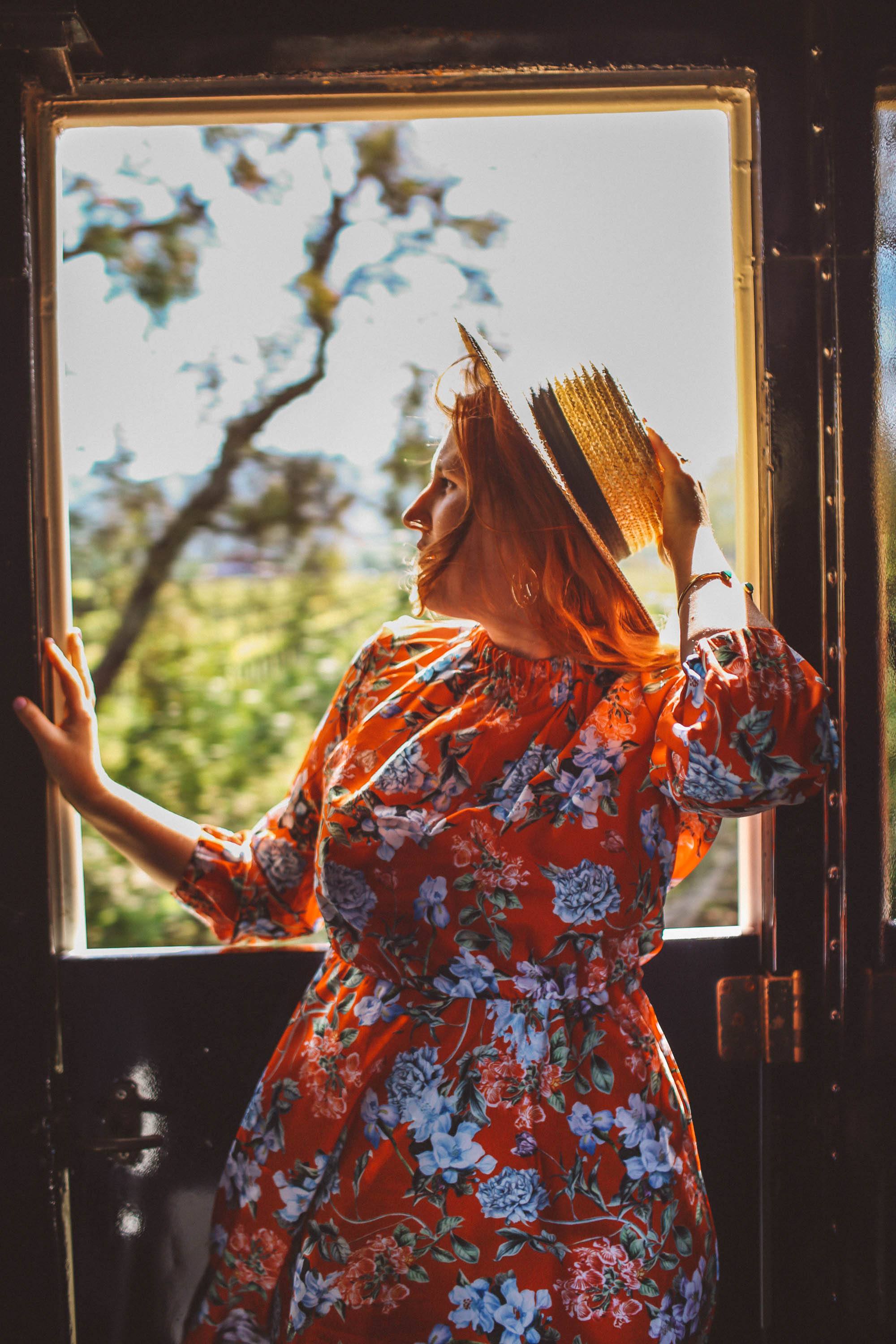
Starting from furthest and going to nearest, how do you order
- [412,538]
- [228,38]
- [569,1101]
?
[412,538] → [228,38] → [569,1101]

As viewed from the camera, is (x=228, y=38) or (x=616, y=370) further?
(x=228, y=38)

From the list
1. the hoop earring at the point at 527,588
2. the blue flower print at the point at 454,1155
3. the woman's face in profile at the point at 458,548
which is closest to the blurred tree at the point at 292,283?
the woman's face in profile at the point at 458,548

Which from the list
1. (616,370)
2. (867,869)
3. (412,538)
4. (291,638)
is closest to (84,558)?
(291,638)

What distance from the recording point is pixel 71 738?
55.4 inches

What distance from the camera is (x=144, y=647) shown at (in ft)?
5.70

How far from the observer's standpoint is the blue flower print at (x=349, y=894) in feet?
3.82

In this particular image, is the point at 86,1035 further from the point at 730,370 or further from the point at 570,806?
the point at 730,370

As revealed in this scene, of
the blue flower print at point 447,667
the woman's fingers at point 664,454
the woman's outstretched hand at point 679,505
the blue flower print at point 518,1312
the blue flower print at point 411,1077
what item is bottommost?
the blue flower print at point 518,1312

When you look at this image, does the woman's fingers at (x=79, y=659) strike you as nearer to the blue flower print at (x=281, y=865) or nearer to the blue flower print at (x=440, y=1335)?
the blue flower print at (x=281, y=865)

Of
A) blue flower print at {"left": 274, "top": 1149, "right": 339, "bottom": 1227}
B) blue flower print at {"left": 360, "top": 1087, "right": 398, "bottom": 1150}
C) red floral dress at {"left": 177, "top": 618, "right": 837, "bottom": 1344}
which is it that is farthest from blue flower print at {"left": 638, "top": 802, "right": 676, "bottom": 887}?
blue flower print at {"left": 274, "top": 1149, "right": 339, "bottom": 1227}

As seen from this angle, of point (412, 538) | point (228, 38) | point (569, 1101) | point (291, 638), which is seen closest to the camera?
point (569, 1101)

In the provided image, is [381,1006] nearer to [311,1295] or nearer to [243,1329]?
[311,1295]

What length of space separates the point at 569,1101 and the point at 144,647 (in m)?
1.16

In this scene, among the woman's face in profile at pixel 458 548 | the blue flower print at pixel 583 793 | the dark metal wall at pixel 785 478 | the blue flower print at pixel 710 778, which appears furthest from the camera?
the dark metal wall at pixel 785 478
